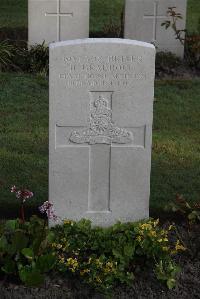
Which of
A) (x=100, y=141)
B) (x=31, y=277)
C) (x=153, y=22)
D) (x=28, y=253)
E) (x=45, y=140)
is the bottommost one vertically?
(x=31, y=277)

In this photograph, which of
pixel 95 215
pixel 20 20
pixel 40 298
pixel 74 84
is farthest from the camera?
pixel 20 20

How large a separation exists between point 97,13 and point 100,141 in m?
12.2

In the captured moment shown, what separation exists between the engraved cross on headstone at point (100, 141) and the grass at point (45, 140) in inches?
30.8

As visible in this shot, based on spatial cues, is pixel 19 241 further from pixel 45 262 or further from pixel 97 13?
pixel 97 13

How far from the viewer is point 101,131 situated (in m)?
5.34

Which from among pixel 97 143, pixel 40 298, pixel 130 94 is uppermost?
pixel 130 94

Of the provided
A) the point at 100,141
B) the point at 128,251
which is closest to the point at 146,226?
the point at 128,251

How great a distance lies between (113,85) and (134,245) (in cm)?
108

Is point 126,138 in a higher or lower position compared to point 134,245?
higher

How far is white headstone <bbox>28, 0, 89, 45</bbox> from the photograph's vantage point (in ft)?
36.3

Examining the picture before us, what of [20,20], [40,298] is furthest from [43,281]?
[20,20]

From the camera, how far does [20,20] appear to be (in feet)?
52.9

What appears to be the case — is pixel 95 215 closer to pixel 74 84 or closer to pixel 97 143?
pixel 97 143

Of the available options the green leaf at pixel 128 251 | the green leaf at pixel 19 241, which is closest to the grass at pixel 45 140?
the green leaf at pixel 128 251
